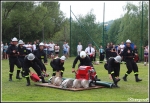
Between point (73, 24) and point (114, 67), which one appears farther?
point (73, 24)

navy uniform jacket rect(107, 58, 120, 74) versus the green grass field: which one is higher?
navy uniform jacket rect(107, 58, 120, 74)

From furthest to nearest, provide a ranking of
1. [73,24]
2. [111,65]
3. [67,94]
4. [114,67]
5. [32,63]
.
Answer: [73,24], [32,63], [114,67], [111,65], [67,94]

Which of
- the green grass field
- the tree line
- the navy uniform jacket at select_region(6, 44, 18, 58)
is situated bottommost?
the green grass field

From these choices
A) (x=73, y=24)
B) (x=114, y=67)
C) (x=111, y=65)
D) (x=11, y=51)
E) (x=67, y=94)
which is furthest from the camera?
(x=73, y=24)

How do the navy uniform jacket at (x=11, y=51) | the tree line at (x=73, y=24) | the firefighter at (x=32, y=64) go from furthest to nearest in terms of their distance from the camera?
the tree line at (x=73, y=24) → the navy uniform jacket at (x=11, y=51) → the firefighter at (x=32, y=64)

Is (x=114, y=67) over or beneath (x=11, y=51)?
beneath

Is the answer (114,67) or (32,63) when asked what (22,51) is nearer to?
(32,63)

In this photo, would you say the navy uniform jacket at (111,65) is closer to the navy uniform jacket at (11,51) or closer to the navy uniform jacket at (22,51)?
the navy uniform jacket at (11,51)

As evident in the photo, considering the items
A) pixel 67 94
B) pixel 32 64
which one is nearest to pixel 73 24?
pixel 32 64

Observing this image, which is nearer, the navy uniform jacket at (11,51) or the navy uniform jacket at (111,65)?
the navy uniform jacket at (111,65)

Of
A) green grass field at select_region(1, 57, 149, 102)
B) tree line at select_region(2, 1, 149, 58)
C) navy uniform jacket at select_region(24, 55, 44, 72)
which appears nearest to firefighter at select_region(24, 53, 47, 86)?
navy uniform jacket at select_region(24, 55, 44, 72)

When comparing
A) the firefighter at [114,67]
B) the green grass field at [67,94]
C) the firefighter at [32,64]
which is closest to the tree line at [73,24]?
the firefighter at [114,67]

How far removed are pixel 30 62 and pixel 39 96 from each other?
3561 millimetres

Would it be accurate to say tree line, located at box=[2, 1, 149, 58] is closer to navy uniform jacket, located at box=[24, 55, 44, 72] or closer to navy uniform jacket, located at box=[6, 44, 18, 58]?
navy uniform jacket, located at box=[6, 44, 18, 58]
